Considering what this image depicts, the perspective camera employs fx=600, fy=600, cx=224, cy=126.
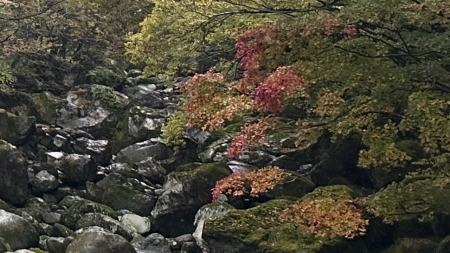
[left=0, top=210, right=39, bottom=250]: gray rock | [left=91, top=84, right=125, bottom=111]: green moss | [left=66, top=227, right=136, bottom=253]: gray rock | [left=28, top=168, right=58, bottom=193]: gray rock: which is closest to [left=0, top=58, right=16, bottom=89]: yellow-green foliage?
[left=91, top=84, right=125, bottom=111]: green moss

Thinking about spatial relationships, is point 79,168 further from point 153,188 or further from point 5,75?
point 5,75

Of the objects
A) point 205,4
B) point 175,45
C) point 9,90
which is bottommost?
point 9,90

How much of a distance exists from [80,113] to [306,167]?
900 centimetres

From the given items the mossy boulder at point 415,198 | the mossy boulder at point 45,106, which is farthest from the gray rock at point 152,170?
the mossy boulder at point 415,198

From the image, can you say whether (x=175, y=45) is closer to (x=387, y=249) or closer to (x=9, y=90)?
(x=387, y=249)

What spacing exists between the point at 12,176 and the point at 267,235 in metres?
7.65

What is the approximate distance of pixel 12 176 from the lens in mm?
15539

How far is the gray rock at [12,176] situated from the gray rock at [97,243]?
383 cm

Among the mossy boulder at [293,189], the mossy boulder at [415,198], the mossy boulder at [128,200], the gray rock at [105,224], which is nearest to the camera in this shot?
the mossy boulder at [415,198]

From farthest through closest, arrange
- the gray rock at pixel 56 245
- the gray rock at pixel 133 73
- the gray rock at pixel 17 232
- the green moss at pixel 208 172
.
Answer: the gray rock at pixel 133 73 → the green moss at pixel 208 172 → the gray rock at pixel 56 245 → the gray rock at pixel 17 232

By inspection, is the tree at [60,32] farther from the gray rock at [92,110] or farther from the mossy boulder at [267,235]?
the mossy boulder at [267,235]

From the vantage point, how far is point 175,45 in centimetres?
1219

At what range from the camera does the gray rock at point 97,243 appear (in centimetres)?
1210

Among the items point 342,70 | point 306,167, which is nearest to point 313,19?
point 342,70
